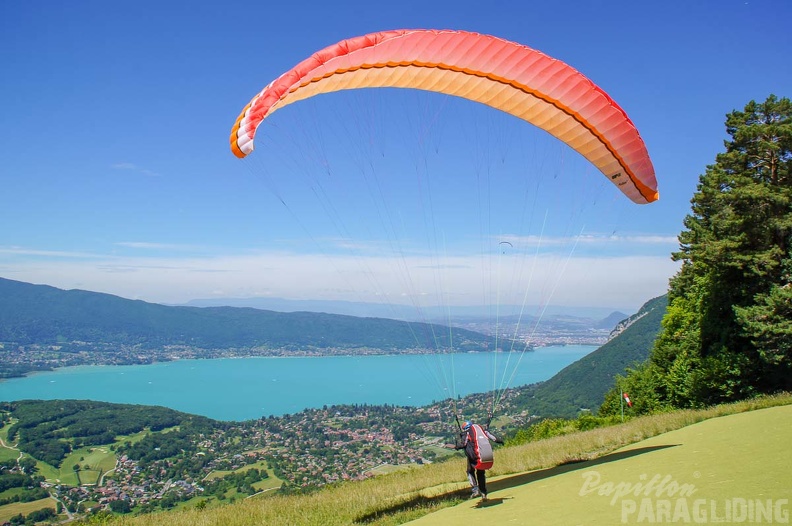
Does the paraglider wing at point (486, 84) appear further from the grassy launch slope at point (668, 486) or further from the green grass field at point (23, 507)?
the green grass field at point (23, 507)

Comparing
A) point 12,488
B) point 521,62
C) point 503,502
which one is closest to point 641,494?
point 503,502

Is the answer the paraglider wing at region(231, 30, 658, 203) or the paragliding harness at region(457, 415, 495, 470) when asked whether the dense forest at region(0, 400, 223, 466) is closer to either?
the paragliding harness at region(457, 415, 495, 470)

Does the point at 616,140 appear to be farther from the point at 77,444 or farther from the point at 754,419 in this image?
the point at 77,444

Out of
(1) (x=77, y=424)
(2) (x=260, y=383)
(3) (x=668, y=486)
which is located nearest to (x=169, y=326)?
(2) (x=260, y=383)

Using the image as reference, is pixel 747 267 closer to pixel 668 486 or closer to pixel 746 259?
pixel 746 259

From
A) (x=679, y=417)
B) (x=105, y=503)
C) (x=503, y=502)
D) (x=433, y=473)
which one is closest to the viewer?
(x=503, y=502)

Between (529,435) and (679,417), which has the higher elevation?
(679,417)

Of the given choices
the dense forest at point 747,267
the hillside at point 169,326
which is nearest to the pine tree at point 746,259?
the dense forest at point 747,267

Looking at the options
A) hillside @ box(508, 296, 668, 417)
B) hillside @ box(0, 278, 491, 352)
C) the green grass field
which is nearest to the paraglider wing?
the green grass field
